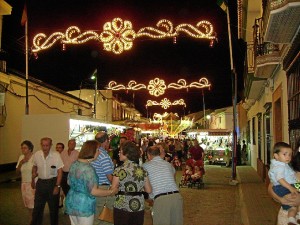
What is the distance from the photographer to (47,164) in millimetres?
7750

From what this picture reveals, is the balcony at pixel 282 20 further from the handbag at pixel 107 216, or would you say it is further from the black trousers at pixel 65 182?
the black trousers at pixel 65 182

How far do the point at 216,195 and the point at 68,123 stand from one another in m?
5.75

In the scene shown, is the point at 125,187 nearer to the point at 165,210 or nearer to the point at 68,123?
the point at 165,210

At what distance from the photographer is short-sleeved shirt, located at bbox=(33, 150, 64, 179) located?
25.3 ft

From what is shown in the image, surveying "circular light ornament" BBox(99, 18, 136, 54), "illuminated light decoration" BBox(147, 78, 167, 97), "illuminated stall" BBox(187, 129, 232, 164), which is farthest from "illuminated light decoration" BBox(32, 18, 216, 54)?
"illuminated stall" BBox(187, 129, 232, 164)

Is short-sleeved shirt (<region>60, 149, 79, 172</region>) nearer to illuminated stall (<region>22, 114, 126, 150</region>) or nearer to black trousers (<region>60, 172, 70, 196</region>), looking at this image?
black trousers (<region>60, 172, 70, 196</region>)

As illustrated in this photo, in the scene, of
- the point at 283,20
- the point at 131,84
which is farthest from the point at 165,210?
the point at 131,84

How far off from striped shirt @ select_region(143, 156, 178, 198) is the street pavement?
3.79m

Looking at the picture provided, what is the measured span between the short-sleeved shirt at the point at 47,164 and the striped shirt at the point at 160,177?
260 centimetres

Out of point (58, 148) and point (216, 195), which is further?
point (216, 195)

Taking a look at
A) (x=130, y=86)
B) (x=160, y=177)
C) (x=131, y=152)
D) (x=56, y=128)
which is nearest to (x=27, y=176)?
(x=131, y=152)

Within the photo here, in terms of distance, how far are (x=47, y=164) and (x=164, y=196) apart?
2.99m

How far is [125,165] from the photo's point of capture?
5.56m

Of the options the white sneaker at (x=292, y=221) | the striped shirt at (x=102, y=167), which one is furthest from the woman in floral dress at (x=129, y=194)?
the white sneaker at (x=292, y=221)
